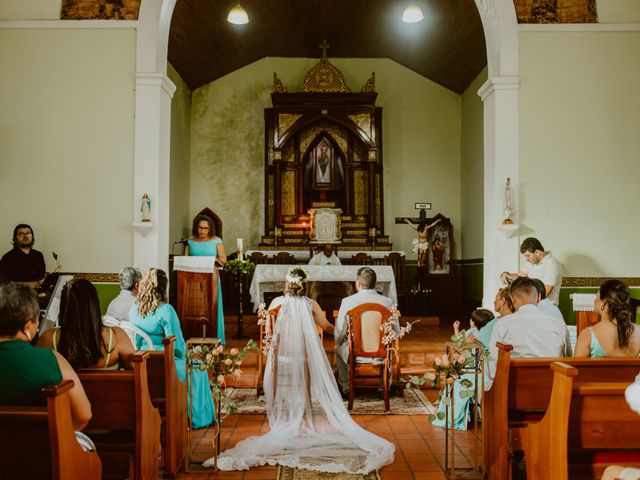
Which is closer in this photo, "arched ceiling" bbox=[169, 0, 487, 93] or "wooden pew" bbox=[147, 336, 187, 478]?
"wooden pew" bbox=[147, 336, 187, 478]

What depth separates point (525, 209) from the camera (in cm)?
688

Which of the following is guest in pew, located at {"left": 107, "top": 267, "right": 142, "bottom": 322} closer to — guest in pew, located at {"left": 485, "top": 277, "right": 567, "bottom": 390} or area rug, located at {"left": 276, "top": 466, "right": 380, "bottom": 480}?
area rug, located at {"left": 276, "top": 466, "right": 380, "bottom": 480}

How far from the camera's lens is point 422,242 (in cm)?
1140

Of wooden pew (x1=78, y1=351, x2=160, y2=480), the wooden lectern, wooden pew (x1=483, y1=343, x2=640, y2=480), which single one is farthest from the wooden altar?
wooden pew (x1=78, y1=351, x2=160, y2=480)

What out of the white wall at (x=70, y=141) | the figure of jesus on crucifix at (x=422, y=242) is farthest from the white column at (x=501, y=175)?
the figure of jesus on crucifix at (x=422, y=242)

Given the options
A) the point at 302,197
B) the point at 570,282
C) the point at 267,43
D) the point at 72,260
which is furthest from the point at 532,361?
the point at 267,43

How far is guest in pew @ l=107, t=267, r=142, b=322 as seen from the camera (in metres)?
4.90

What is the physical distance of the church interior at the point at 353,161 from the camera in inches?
223

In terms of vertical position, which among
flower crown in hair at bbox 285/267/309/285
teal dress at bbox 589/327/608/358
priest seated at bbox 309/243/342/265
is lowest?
teal dress at bbox 589/327/608/358

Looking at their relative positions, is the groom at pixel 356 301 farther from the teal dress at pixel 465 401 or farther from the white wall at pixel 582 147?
the white wall at pixel 582 147

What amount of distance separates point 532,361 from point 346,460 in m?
1.48

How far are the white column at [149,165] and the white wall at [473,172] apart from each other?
6074 mm

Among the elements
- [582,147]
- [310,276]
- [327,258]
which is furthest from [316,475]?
[327,258]

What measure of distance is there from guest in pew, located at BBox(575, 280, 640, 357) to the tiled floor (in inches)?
48.0
